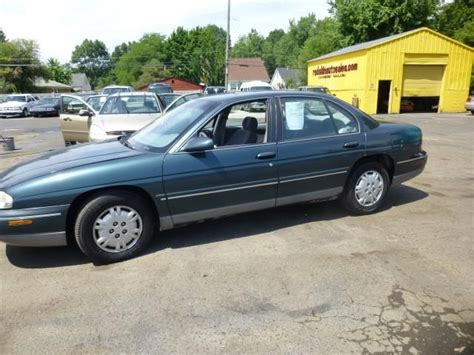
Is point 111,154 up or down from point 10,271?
up

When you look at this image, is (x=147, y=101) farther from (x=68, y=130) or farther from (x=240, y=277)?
(x=240, y=277)

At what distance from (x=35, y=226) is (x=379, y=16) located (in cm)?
3647

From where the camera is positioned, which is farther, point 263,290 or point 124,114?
point 124,114

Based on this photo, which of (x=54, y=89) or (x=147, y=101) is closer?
(x=147, y=101)

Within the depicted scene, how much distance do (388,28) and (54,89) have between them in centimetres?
4646

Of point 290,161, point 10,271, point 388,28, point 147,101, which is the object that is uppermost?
point 388,28

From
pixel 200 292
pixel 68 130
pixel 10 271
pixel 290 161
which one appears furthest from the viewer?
pixel 68 130

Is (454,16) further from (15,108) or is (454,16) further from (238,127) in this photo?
(238,127)

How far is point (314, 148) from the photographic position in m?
4.46

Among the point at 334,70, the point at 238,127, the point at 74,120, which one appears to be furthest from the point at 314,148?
the point at 334,70

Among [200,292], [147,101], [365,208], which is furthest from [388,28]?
[200,292]

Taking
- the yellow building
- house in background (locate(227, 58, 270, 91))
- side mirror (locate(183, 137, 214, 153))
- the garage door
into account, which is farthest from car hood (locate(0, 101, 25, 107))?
house in background (locate(227, 58, 270, 91))

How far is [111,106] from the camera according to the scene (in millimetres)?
9312

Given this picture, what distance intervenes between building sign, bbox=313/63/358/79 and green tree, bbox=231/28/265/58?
3212 inches
